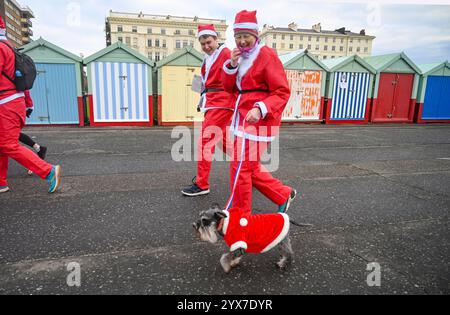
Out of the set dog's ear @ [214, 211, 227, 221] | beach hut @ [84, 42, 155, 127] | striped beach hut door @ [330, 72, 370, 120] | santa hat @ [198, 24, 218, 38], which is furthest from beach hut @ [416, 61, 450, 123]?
dog's ear @ [214, 211, 227, 221]

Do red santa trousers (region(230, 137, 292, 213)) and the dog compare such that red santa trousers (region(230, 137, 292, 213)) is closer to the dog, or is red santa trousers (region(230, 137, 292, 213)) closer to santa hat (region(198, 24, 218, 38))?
the dog

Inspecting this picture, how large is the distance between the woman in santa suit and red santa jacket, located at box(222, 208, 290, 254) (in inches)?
18.7

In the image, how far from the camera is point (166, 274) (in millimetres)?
2186

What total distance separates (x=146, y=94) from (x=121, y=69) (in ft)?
4.16

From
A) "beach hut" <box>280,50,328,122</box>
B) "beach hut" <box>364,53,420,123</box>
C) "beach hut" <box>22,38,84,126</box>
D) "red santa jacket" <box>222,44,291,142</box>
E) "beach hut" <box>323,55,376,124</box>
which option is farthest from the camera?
"beach hut" <box>364,53,420,123</box>

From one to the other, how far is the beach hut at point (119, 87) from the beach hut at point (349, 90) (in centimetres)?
800

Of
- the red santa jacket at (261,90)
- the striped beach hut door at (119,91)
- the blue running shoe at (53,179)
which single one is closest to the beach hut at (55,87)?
the striped beach hut door at (119,91)

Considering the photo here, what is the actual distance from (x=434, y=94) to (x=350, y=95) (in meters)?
4.63

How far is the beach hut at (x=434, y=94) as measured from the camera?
596 inches

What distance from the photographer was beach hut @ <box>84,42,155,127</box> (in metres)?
11.6

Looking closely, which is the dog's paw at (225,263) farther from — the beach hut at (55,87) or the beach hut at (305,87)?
the beach hut at (305,87)

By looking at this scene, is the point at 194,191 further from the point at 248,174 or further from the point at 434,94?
the point at 434,94

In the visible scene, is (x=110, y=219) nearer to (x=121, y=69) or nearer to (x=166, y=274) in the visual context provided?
(x=166, y=274)

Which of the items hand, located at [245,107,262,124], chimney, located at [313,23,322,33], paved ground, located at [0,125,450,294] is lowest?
paved ground, located at [0,125,450,294]
